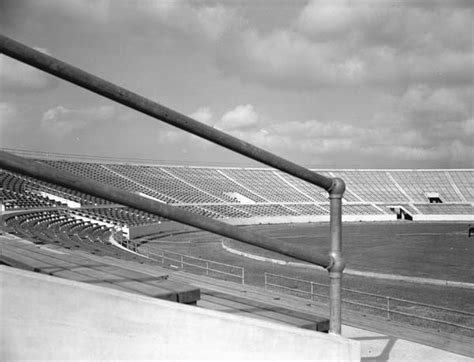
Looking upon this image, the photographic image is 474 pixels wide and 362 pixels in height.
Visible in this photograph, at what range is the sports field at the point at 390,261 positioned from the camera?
1545cm

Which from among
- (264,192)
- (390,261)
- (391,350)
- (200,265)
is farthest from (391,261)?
(264,192)

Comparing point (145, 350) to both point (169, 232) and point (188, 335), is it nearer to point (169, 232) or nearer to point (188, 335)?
point (188, 335)

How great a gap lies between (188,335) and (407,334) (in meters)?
5.24

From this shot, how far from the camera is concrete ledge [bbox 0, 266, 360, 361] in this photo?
190 centimetres

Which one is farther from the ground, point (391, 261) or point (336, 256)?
point (336, 256)

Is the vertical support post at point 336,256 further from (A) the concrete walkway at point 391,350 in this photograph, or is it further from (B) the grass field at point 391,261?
(B) the grass field at point 391,261

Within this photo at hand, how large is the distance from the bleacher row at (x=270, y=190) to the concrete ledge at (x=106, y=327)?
39175mm

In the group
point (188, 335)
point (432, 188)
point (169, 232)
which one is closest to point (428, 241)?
point (169, 232)

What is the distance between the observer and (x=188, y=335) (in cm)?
193

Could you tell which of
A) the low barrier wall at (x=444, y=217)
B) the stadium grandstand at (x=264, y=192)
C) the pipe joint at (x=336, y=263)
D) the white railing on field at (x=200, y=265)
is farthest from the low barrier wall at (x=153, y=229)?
the low barrier wall at (x=444, y=217)

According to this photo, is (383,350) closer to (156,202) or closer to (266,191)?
(156,202)

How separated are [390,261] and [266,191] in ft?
137

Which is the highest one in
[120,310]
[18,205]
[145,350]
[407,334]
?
[18,205]

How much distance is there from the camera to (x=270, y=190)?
212ft
